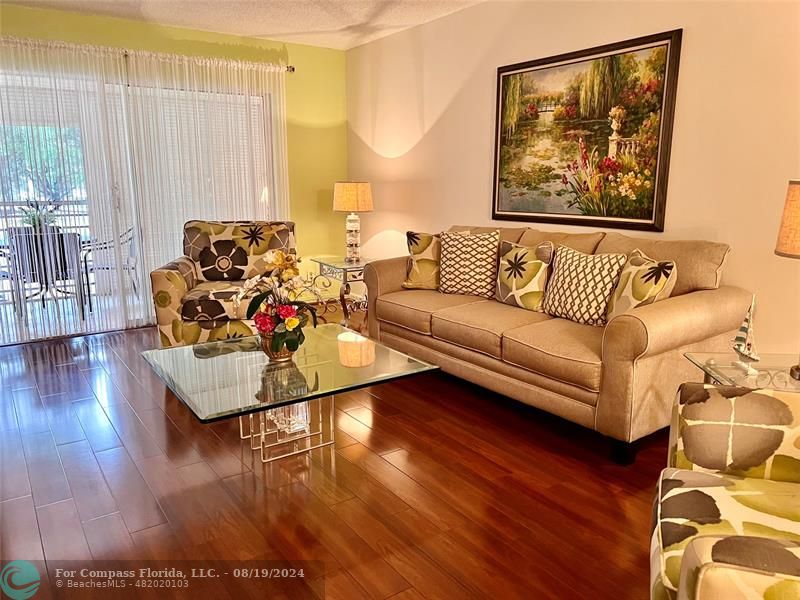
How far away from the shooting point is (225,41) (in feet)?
16.4

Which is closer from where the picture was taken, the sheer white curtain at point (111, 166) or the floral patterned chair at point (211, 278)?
the floral patterned chair at point (211, 278)

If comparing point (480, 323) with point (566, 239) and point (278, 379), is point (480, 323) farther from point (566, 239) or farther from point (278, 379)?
point (278, 379)

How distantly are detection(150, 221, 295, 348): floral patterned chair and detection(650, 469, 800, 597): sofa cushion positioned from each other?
9.14 ft

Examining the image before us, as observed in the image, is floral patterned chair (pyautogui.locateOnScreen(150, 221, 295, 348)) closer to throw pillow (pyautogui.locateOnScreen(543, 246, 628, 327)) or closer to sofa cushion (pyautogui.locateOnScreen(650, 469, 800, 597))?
throw pillow (pyautogui.locateOnScreen(543, 246, 628, 327))

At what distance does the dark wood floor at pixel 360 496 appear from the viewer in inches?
73.8

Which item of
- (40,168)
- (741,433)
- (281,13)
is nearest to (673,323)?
(741,433)

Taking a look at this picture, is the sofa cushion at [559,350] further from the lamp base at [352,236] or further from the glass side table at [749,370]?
the lamp base at [352,236]

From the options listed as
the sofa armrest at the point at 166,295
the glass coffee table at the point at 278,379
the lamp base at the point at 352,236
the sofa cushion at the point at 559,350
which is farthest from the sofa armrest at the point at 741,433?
the lamp base at the point at 352,236

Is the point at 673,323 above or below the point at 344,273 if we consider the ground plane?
above

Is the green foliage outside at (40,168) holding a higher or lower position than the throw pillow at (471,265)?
higher

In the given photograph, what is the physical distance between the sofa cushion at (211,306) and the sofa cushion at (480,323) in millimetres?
1335

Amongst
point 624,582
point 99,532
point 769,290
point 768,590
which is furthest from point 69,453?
point 769,290

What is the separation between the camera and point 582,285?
300 cm

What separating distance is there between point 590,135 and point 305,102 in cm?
297
